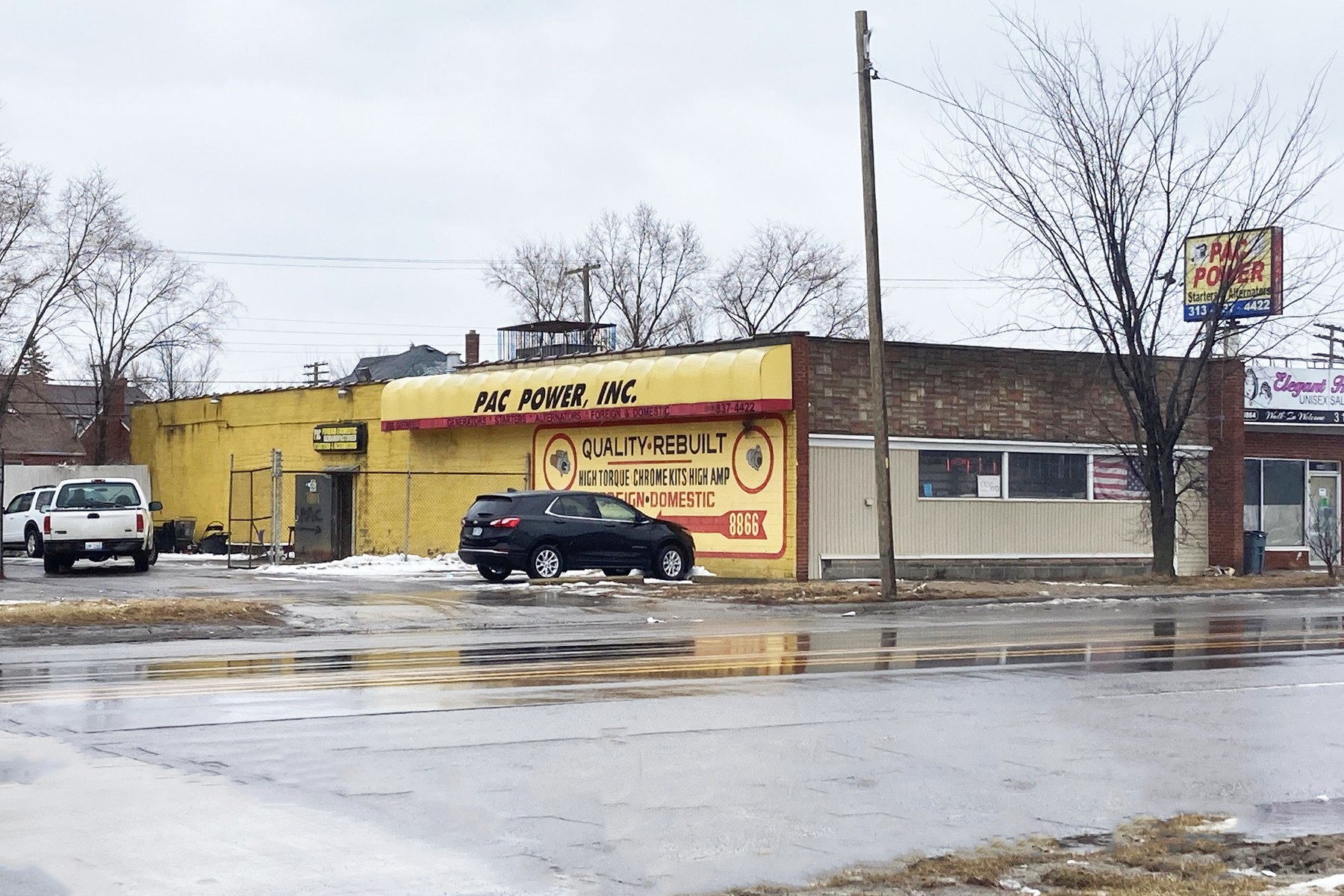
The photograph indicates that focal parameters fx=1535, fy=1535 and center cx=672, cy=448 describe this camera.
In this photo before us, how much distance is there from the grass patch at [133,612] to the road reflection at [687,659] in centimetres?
357

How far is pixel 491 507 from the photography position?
2727 cm

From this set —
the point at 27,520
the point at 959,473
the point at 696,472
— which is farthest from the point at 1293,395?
the point at 27,520

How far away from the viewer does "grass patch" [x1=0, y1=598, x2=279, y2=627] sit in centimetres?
1794

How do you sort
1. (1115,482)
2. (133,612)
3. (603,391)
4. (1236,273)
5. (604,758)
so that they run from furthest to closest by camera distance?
(1115,482), (603,391), (1236,273), (133,612), (604,758)

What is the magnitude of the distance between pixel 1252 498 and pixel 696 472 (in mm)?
14892

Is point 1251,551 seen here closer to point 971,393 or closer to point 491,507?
point 971,393

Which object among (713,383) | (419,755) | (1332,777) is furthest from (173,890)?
(713,383)

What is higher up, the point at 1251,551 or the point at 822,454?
the point at 822,454

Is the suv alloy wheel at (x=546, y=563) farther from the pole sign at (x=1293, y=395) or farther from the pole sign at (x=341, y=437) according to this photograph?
the pole sign at (x=1293, y=395)

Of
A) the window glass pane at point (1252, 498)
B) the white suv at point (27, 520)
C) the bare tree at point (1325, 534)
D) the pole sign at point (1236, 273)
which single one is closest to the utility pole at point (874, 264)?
the pole sign at point (1236, 273)

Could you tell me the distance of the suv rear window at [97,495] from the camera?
3006cm

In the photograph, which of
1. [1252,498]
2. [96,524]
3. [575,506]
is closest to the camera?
[575,506]

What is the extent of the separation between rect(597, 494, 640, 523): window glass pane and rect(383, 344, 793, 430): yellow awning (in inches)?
125

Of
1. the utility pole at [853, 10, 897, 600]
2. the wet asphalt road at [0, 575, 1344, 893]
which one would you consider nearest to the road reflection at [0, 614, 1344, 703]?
the wet asphalt road at [0, 575, 1344, 893]
